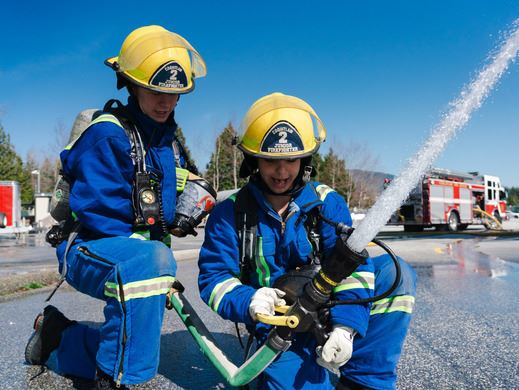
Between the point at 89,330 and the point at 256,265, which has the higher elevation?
the point at 256,265

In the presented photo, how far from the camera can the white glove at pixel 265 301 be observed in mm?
1908

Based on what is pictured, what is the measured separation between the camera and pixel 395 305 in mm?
2156

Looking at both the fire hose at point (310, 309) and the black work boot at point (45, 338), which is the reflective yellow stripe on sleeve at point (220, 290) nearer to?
the fire hose at point (310, 309)

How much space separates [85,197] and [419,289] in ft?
12.7

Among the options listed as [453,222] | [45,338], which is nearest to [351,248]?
[45,338]

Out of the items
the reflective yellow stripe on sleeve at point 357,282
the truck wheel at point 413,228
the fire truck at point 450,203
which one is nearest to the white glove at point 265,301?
the reflective yellow stripe on sleeve at point 357,282

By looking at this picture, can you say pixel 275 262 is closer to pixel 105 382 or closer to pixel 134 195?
pixel 134 195

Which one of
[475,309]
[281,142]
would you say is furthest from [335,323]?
[475,309]

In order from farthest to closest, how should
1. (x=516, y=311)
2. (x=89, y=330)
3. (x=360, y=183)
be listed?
(x=360, y=183) → (x=516, y=311) → (x=89, y=330)

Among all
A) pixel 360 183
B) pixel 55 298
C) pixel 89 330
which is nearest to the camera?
pixel 89 330

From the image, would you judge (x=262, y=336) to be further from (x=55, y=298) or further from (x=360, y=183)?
(x=360, y=183)

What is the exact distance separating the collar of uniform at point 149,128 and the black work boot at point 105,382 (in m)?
1.15

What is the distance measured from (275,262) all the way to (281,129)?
0.64 metres

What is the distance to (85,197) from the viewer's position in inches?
85.7
